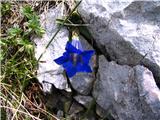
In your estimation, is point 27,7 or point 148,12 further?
point 27,7

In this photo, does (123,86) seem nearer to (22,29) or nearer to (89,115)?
(89,115)

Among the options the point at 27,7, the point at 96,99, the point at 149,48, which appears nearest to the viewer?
the point at 149,48

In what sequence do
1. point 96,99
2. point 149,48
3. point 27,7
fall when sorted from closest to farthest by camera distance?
point 149,48, point 96,99, point 27,7

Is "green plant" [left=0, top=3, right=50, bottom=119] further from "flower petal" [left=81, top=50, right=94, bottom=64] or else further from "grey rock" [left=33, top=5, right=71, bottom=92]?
"flower petal" [left=81, top=50, right=94, bottom=64]

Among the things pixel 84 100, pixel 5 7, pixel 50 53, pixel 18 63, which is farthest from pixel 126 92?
pixel 5 7

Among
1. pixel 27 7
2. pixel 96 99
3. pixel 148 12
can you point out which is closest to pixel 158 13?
pixel 148 12

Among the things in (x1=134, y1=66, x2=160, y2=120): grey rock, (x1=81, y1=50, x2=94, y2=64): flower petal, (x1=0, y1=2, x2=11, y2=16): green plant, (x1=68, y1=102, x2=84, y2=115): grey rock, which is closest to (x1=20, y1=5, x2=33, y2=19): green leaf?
(x1=0, y1=2, x2=11, y2=16): green plant
